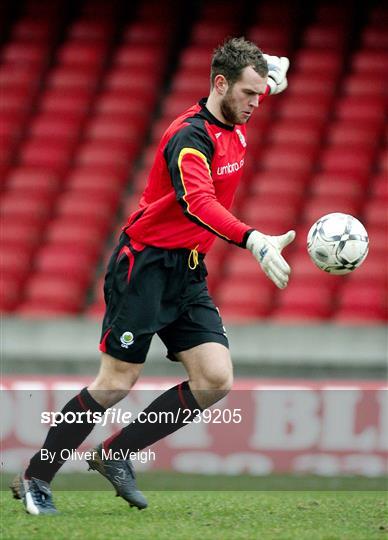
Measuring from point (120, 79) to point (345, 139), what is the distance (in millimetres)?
2354

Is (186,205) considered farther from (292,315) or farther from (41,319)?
(292,315)

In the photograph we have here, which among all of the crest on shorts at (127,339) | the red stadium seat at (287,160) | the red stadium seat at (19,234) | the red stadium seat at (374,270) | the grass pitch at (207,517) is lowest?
the grass pitch at (207,517)

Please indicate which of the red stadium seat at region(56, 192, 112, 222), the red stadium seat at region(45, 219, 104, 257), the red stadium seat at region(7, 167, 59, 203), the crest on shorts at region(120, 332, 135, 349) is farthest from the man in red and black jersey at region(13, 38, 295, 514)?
the red stadium seat at region(7, 167, 59, 203)

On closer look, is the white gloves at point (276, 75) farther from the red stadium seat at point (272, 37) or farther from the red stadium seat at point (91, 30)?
the red stadium seat at point (91, 30)

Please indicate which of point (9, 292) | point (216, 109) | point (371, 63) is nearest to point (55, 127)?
point (9, 292)

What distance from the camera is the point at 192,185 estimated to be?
16.2 ft

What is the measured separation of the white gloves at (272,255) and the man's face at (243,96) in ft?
2.10

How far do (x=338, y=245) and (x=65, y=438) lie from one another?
1334 millimetres

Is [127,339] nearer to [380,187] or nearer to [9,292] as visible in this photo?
[9,292]

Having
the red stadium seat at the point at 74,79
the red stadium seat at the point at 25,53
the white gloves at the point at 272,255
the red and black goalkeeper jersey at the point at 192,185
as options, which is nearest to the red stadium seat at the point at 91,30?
the red stadium seat at the point at 25,53

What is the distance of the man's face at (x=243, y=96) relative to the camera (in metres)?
5.15

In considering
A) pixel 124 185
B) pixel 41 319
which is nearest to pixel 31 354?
pixel 41 319

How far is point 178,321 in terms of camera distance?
17.3 ft

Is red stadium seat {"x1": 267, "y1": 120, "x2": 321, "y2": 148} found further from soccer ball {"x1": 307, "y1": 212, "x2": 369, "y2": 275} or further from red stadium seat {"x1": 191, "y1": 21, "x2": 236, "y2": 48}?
soccer ball {"x1": 307, "y1": 212, "x2": 369, "y2": 275}
